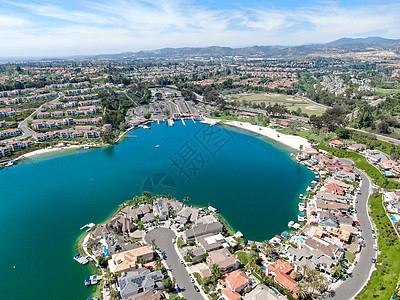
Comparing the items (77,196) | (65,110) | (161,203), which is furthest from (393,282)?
(65,110)

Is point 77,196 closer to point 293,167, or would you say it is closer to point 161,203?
point 161,203

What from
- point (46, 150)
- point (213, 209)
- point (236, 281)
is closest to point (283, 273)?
point (236, 281)

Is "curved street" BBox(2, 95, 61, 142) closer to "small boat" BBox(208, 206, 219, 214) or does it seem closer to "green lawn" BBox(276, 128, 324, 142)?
"small boat" BBox(208, 206, 219, 214)

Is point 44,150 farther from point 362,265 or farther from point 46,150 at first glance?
point 362,265

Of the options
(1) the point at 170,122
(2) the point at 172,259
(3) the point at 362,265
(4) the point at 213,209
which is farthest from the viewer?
(1) the point at 170,122

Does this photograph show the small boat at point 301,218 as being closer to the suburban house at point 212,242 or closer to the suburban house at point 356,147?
the suburban house at point 212,242

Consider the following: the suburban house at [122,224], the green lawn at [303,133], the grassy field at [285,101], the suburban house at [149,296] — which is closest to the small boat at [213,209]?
the suburban house at [122,224]
